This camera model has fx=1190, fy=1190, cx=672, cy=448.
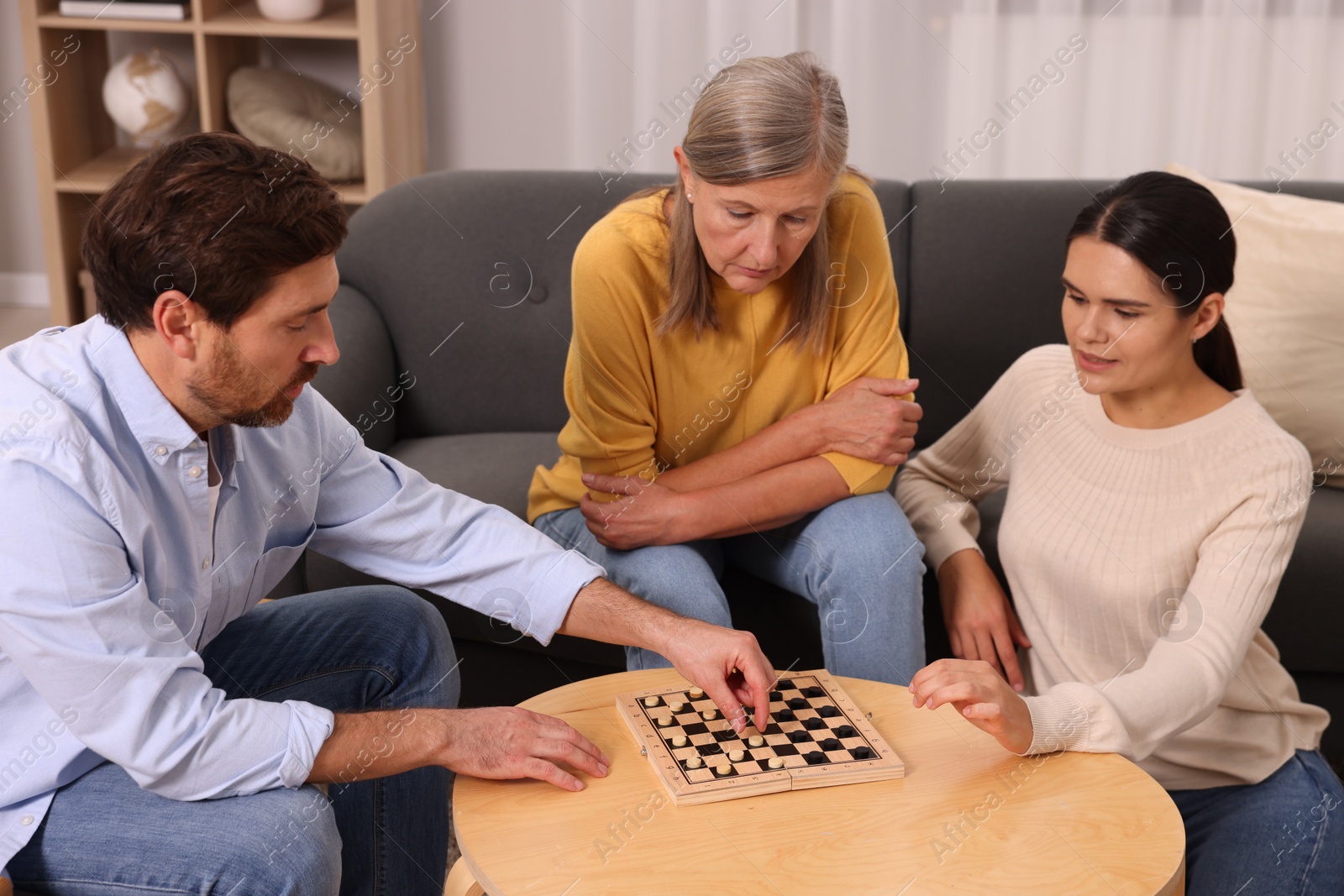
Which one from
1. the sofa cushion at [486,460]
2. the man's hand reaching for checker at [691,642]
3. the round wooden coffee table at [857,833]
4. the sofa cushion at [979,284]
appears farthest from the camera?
the sofa cushion at [979,284]

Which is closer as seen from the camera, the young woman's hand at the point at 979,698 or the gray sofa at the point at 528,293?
the young woman's hand at the point at 979,698

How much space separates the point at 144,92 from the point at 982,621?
→ 2.55m

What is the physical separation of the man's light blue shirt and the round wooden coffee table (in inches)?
9.0

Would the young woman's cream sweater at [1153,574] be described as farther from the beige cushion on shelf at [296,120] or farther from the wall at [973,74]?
the beige cushion on shelf at [296,120]

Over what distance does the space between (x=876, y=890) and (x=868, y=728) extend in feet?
0.77

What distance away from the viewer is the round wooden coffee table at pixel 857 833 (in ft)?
3.19

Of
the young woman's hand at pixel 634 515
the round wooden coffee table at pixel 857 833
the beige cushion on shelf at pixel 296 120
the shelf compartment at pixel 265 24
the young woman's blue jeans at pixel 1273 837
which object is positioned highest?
the shelf compartment at pixel 265 24

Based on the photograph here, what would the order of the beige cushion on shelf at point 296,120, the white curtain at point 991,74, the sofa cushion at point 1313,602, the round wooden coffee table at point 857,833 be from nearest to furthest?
the round wooden coffee table at point 857,833
the sofa cushion at point 1313,602
the white curtain at point 991,74
the beige cushion on shelf at point 296,120

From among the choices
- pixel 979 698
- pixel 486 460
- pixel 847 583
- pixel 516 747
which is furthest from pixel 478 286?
pixel 979 698

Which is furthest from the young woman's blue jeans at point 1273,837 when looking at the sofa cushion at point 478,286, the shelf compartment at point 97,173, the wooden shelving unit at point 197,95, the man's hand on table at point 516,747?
the shelf compartment at point 97,173

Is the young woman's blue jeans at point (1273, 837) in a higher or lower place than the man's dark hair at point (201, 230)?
lower

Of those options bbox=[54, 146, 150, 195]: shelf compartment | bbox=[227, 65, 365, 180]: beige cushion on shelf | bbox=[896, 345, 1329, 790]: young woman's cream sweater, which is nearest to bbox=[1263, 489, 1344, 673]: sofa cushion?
bbox=[896, 345, 1329, 790]: young woman's cream sweater

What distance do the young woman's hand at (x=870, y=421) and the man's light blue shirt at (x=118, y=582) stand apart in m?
0.70

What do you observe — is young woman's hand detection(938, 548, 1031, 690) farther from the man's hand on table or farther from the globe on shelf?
the globe on shelf
